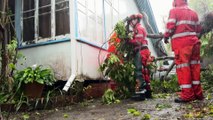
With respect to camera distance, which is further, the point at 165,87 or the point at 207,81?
the point at 165,87

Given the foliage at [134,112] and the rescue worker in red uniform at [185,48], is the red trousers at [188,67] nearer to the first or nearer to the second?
the rescue worker in red uniform at [185,48]

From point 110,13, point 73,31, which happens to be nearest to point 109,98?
point 73,31

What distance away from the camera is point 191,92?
452cm

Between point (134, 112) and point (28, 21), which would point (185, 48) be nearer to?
point (134, 112)

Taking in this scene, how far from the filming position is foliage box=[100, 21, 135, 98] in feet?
19.5

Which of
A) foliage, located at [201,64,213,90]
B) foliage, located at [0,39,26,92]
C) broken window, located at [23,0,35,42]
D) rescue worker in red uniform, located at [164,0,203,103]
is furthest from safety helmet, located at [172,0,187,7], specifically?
broken window, located at [23,0,35,42]

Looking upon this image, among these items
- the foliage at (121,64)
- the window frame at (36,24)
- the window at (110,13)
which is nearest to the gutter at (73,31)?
the window frame at (36,24)

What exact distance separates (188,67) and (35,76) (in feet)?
9.96

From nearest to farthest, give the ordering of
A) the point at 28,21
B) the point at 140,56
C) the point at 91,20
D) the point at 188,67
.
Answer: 1. the point at 188,67
2. the point at 140,56
3. the point at 28,21
4. the point at 91,20

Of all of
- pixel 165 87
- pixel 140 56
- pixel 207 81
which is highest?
pixel 140 56

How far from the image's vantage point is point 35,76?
5613 millimetres

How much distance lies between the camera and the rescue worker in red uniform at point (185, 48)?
14.9ft

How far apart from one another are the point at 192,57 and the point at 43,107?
9.98 feet

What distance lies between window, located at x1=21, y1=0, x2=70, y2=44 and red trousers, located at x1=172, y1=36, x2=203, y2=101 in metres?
2.83
